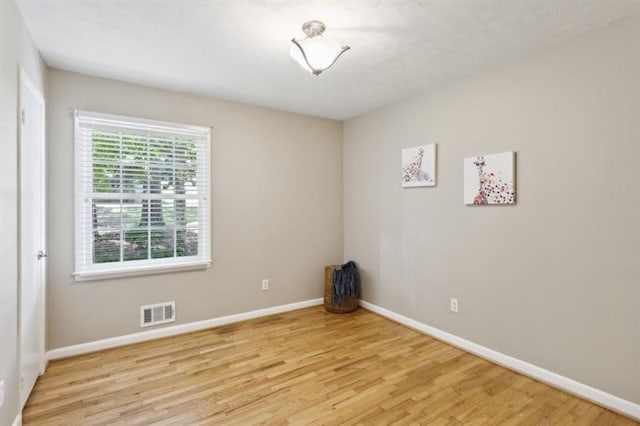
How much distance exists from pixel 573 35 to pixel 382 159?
6.80 ft

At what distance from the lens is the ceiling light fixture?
213 centimetres

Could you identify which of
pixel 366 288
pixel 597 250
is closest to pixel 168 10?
pixel 597 250

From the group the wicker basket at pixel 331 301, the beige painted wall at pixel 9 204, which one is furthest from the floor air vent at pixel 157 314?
the wicker basket at pixel 331 301

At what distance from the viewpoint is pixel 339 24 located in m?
2.19

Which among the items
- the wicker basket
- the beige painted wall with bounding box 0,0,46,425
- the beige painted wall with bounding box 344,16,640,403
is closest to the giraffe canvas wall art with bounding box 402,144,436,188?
the beige painted wall with bounding box 344,16,640,403

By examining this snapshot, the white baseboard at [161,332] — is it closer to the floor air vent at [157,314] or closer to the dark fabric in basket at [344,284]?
the floor air vent at [157,314]

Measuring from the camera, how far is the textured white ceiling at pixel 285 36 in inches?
79.1

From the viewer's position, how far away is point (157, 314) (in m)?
3.33

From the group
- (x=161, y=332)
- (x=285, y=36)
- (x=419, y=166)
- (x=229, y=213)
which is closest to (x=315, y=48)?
(x=285, y=36)

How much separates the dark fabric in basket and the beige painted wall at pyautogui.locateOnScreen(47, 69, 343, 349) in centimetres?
43

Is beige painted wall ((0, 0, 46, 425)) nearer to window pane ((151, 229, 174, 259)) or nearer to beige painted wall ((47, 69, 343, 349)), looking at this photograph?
beige painted wall ((47, 69, 343, 349))

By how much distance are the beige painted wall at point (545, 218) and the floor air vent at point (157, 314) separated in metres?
2.54

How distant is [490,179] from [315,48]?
1848 mm

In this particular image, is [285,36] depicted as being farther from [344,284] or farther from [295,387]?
[344,284]
